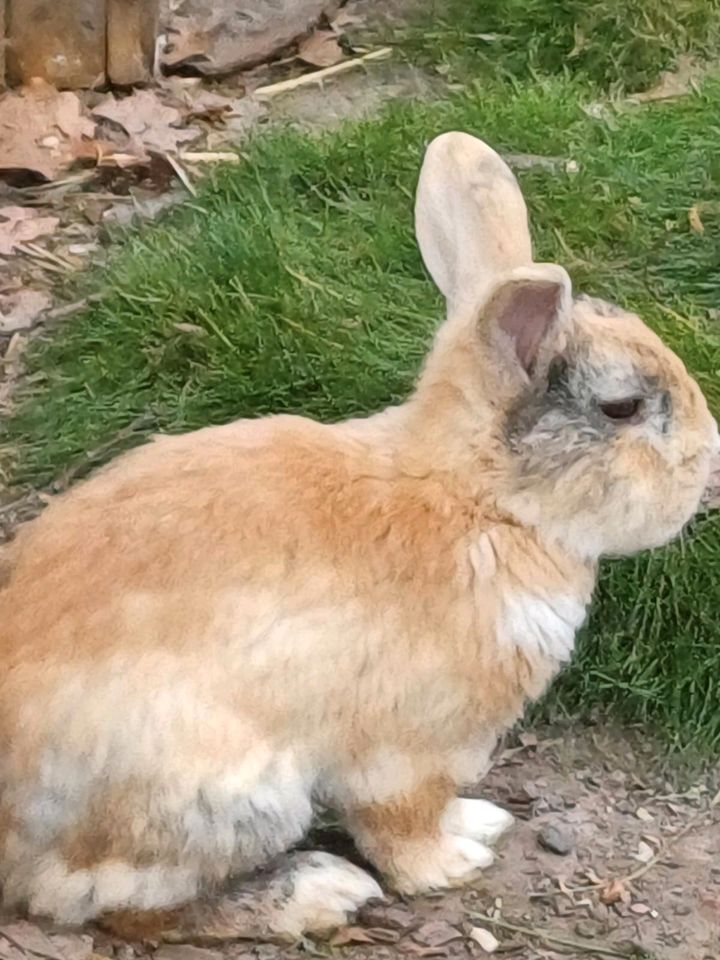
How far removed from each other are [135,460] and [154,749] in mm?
500

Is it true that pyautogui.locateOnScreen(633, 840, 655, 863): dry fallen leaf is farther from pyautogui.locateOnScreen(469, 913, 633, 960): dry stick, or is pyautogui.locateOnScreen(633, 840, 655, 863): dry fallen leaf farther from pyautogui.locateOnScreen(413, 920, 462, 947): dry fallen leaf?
pyautogui.locateOnScreen(413, 920, 462, 947): dry fallen leaf

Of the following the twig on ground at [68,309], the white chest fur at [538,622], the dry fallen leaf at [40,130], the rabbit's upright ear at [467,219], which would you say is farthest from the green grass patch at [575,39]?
the white chest fur at [538,622]

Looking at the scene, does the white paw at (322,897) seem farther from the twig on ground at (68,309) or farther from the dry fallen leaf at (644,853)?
the twig on ground at (68,309)

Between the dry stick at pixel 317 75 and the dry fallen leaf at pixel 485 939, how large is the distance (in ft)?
10.4

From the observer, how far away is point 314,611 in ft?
8.42

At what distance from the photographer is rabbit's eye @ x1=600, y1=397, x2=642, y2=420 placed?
267cm

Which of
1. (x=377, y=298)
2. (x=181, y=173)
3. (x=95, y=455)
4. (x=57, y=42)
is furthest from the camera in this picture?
(x=57, y=42)

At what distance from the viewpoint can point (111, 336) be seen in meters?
4.03

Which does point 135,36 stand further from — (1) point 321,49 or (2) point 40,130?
(1) point 321,49

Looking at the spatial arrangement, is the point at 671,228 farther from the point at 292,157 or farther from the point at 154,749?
the point at 154,749

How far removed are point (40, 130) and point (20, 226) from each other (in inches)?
20.4

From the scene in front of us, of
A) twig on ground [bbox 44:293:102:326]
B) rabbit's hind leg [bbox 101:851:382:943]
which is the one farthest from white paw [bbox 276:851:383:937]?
twig on ground [bbox 44:293:102:326]

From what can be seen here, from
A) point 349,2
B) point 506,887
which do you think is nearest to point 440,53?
point 349,2

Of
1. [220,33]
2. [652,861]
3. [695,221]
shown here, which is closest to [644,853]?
[652,861]
